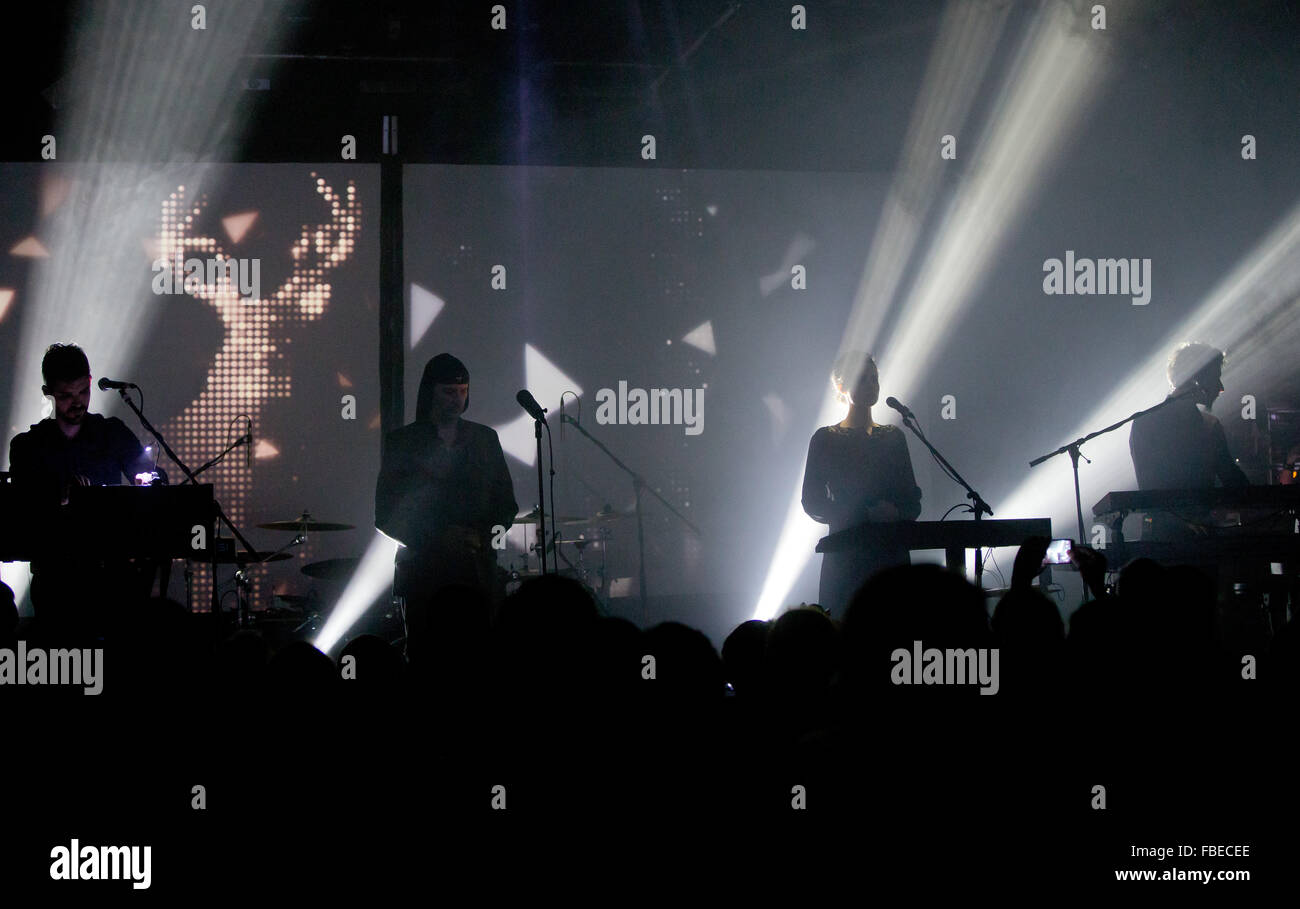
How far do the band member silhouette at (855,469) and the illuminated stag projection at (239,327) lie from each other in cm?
445

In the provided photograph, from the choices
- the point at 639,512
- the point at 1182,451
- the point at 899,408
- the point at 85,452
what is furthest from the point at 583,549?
the point at 1182,451

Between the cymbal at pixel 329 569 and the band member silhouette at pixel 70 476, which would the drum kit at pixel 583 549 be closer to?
the cymbal at pixel 329 569

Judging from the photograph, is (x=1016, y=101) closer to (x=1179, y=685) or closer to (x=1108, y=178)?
(x=1108, y=178)

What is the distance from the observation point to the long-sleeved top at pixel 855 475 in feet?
17.5

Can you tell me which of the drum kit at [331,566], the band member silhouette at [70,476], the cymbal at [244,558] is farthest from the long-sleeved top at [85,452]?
the drum kit at [331,566]

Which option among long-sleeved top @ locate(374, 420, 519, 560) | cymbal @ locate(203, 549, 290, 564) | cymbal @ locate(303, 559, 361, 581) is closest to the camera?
long-sleeved top @ locate(374, 420, 519, 560)

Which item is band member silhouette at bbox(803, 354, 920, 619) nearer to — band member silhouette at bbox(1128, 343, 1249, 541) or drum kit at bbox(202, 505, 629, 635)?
band member silhouette at bbox(1128, 343, 1249, 541)

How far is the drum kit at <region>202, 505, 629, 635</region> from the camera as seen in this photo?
7273mm

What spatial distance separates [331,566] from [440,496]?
9.50ft

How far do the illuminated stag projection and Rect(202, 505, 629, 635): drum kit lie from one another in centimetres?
65

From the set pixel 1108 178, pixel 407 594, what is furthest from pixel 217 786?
pixel 1108 178

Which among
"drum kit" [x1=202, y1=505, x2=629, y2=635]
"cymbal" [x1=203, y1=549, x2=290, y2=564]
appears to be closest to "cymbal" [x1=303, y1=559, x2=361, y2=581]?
"drum kit" [x1=202, y1=505, x2=629, y2=635]

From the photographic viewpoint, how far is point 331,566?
756 cm

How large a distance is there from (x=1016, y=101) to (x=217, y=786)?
26.0 feet
